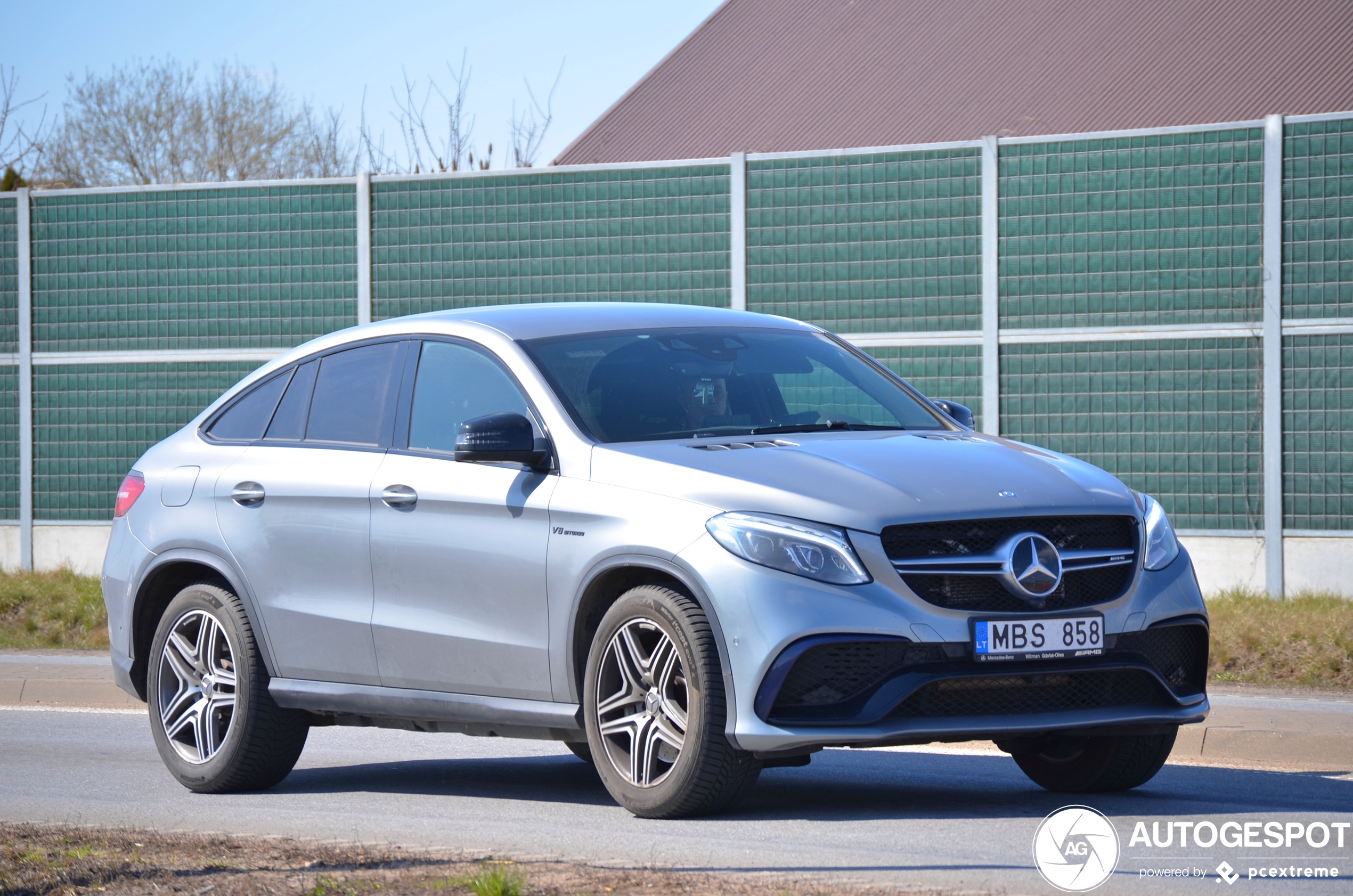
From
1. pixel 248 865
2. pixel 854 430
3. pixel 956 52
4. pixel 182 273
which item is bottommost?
pixel 248 865

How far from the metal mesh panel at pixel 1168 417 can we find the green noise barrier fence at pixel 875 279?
0.02 m

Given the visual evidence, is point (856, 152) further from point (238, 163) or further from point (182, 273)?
point (238, 163)

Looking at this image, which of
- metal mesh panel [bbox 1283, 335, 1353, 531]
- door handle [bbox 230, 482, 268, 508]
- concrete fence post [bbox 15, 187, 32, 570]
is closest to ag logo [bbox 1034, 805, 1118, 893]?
door handle [bbox 230, 482, 268, 508]

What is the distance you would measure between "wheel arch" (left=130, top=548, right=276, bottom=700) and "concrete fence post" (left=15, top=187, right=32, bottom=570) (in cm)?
1207

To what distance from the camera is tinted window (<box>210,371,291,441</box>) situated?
313 inches

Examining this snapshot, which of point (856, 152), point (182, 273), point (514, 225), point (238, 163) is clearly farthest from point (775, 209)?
point (238, 163)

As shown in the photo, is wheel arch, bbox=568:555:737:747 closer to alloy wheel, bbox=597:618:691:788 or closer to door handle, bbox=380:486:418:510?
alloy wheel, bbox=597:618:691:788

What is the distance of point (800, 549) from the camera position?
Result: 569 cm

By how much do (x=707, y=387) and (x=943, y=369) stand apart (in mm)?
9880

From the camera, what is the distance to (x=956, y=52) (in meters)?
27.2

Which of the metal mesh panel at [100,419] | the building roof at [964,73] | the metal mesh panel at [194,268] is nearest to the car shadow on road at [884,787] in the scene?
the metal mesh panel at [194,268]

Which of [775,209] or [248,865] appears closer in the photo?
[248,865]

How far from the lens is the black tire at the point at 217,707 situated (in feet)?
24.5

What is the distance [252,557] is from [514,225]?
35.1 feet
